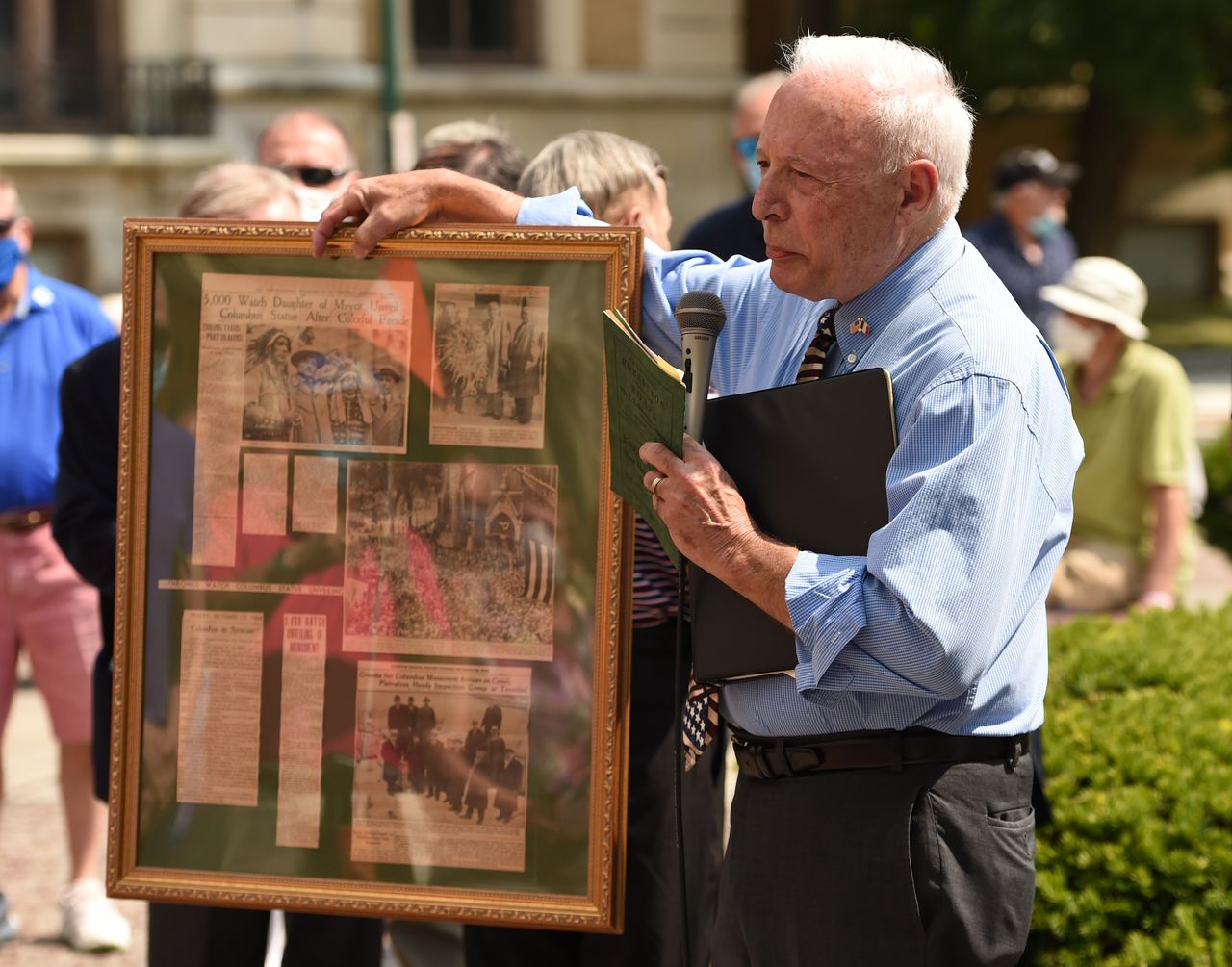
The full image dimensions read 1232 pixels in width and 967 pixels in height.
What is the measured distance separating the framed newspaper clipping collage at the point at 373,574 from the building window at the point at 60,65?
15989 millimetres

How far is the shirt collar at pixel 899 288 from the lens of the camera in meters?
2.44

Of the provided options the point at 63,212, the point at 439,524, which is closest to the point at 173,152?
the point at 63,212

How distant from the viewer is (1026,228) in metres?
7.96

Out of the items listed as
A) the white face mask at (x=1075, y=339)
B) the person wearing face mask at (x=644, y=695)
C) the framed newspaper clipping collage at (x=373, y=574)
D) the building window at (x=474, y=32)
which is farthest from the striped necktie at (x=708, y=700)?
the building window at (x=474, y=32)

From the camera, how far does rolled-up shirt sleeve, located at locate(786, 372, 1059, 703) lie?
87.4 inches

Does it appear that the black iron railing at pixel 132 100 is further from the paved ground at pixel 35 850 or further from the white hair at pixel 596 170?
the white hair at pixel 596 170

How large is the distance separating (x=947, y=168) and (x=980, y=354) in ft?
0.92

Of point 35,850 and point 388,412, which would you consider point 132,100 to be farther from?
point 388,412

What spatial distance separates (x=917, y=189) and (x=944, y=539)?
0.52 meters

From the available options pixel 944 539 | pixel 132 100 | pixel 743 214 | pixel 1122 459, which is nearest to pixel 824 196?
pixel 944 539

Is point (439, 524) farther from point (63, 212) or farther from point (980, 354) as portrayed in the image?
point (63, 212)

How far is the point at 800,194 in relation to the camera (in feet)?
7.83

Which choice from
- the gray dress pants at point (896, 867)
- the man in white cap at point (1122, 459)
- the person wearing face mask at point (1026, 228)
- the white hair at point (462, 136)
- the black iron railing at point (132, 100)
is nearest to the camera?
the gray dress pants at point (896, 867)

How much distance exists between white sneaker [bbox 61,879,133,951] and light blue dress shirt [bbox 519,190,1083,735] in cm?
293
